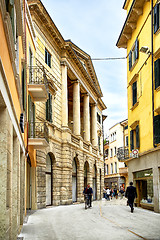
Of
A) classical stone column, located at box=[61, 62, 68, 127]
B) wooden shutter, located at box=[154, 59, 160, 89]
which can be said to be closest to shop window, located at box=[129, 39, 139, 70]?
wooden shutter, located at box=[154, 59, 160, 89]

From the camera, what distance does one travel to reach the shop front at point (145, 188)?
20.8 m

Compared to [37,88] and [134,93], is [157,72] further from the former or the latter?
[37,88]

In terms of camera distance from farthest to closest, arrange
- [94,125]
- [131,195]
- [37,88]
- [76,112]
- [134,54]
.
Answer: [94,125] → [76,112] → [134,54] → [37,88] → [131,195]

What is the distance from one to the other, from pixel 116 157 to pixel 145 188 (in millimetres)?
41645

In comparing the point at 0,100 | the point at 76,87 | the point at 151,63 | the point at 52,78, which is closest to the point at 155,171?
the point at 151,63

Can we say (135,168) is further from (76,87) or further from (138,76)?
(76,87)

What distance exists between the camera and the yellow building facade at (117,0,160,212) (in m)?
19.3

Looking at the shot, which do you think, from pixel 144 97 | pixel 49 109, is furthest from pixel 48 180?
pixel 144 97

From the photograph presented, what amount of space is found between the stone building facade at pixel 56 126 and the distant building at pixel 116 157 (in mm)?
21619

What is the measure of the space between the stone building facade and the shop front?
19.7 feet

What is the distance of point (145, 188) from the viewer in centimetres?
2230

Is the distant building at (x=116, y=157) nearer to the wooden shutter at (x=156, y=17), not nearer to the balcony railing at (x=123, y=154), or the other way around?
the balcony railing at (x=123, y=154)

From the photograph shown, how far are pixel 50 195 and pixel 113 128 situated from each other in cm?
4279

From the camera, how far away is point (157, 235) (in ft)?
35.3
